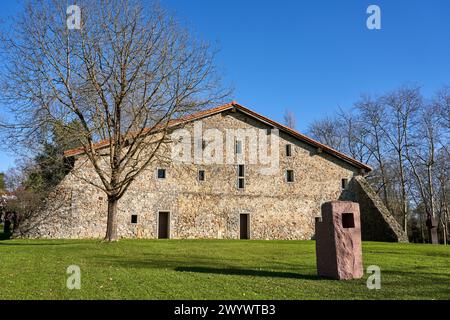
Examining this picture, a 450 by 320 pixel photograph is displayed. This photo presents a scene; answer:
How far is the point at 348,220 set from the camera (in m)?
8.98

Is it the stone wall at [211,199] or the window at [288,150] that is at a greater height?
the window at [288,150]

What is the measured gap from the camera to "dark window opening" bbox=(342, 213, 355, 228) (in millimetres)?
8945

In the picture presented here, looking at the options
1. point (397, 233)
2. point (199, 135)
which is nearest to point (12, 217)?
point (199, 135)

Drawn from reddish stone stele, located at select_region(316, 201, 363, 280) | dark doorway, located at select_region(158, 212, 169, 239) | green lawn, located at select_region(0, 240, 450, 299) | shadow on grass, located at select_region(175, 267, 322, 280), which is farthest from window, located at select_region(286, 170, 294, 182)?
reddish stone stele, located at select_region(316, 201, 363, 280)

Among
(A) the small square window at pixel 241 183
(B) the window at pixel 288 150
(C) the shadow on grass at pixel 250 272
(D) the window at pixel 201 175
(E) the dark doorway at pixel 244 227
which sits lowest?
(C) the shadow on grass at pixel 250 272

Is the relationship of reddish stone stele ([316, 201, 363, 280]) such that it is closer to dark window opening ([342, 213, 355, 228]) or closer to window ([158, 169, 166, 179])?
dark window opening ([342, 213, 355, 228])

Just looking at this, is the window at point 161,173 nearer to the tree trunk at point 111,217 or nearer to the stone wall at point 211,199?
the stone wall at point 211,199

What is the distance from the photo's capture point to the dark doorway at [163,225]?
25531mm

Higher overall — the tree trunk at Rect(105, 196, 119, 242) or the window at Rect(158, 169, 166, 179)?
the window at Rect(158, 169, 166, 179)

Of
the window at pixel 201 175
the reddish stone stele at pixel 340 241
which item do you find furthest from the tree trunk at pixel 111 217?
the reddish stone stele at pixel 340 241

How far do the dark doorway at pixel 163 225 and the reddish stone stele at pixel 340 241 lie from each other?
58.1ft

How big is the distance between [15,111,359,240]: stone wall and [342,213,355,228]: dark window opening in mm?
15752
